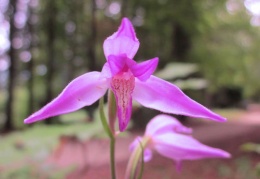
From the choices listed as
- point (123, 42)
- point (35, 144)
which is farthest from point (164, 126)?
point (35, 144)

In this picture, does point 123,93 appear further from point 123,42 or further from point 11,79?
point 11,79

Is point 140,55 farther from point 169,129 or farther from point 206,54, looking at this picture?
point 169,129

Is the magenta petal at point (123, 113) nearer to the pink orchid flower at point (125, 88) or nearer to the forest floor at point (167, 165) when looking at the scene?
the pink orchid flower at point (125, 88)

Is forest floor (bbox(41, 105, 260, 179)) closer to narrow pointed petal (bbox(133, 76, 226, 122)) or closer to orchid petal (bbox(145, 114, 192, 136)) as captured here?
orchid petal (bbox(145, 114, 192, 136))

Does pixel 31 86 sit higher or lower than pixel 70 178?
lower

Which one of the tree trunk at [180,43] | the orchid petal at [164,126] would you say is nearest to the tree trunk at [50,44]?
the tree trunk at [180,43]

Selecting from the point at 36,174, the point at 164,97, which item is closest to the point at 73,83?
the point at 164,97
